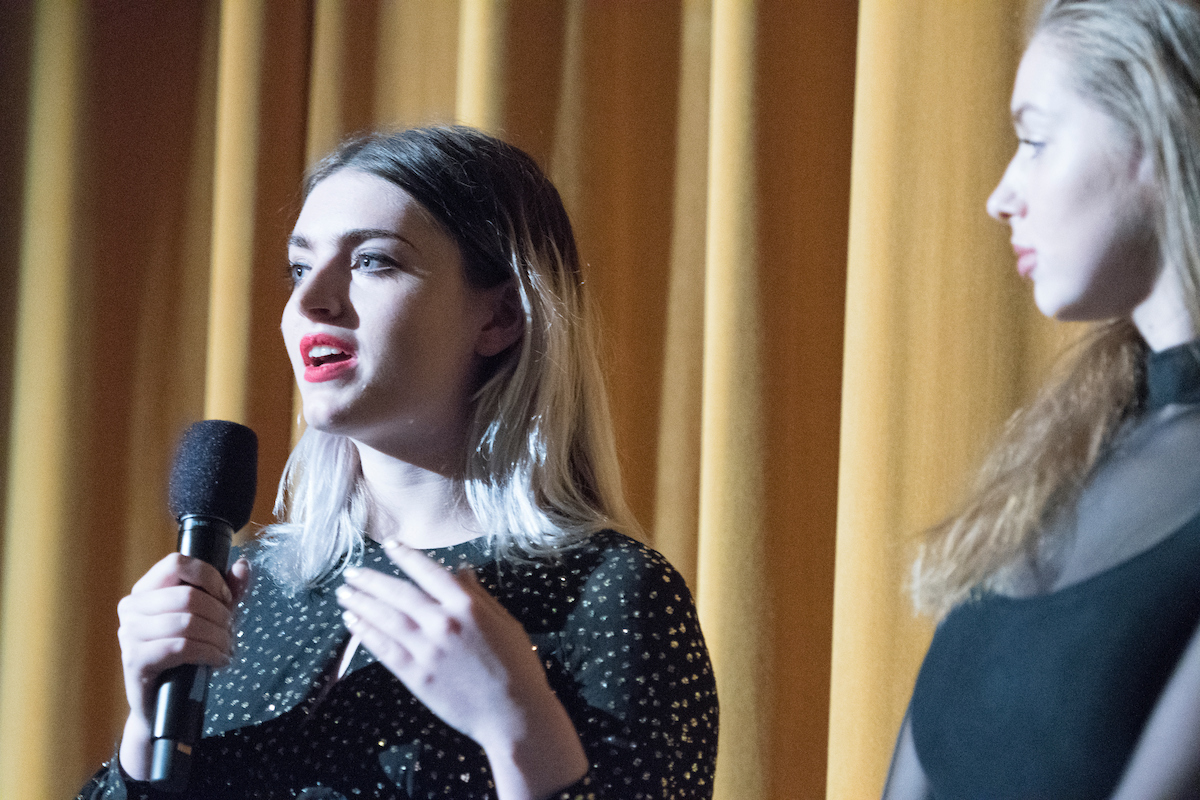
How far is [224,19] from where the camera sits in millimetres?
1773

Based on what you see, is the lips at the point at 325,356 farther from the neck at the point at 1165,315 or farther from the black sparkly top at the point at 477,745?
the neck at the point at 1165,315

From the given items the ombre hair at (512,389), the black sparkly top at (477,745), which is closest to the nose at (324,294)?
the ombre hair at (512,389)

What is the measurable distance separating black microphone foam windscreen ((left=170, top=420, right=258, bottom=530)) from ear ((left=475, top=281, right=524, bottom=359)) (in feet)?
0.78

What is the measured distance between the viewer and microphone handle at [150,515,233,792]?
0.77 metres

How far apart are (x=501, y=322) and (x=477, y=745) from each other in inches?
16.0

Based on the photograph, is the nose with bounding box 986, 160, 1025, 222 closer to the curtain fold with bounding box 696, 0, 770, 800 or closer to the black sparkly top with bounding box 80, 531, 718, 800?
the black sparkly top with bounding box 80, 531, 718, 800

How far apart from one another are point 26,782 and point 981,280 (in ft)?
4.98

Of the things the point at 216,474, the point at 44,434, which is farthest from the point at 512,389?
the point at 44,434

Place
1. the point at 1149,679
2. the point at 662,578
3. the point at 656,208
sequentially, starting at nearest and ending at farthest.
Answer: the point at 1149,679 → the point at 662,578 → the point at 656,208

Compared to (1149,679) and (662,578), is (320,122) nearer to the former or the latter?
(662,578)

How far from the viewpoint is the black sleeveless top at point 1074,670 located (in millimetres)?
567

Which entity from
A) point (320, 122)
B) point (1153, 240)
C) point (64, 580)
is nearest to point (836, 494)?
point (1153, 240)

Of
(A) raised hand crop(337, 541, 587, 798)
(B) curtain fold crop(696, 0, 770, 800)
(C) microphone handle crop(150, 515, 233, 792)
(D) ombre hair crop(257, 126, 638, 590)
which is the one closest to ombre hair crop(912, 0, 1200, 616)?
(A) raised hand crop(337, 541, 587, 798)

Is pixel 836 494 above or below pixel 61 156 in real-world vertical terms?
below
